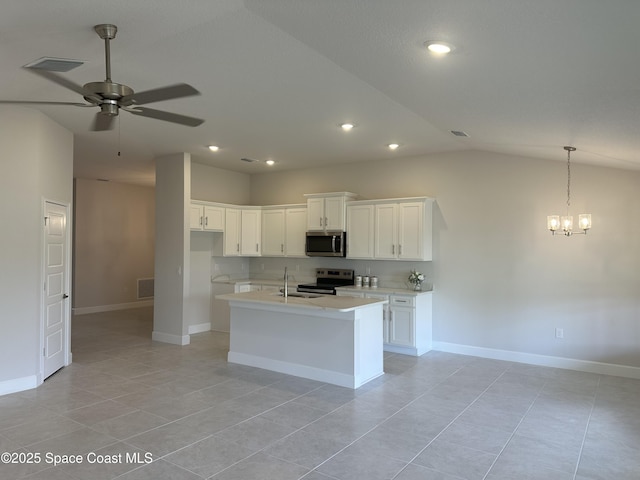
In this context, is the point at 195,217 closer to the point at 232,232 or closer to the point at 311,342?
the point at 232,232

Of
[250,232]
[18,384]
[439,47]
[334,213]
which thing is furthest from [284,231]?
[439,47]

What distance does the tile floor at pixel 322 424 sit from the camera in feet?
9.85

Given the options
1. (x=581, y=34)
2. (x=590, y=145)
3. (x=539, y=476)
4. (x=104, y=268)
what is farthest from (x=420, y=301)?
(x=104, y=268)

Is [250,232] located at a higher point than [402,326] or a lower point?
higher

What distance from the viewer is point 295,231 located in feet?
24.9

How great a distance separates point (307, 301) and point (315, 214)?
2524 mm

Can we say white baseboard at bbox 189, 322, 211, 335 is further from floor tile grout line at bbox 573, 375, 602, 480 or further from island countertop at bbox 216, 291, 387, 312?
floor tile grout line at bbox 573, 375, 602, 480

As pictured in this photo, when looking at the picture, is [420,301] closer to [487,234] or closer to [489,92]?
[487,234]

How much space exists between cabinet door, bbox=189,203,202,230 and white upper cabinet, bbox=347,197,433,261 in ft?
7.88

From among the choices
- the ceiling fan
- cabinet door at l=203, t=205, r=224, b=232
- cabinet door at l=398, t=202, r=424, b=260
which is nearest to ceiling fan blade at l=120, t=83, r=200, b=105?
the ceiling fan

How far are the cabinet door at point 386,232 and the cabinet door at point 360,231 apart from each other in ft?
0.34

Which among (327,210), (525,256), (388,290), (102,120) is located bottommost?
(388,290)

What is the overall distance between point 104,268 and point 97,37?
7858mm

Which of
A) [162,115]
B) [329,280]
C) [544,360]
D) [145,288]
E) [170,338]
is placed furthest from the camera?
[145,288]
